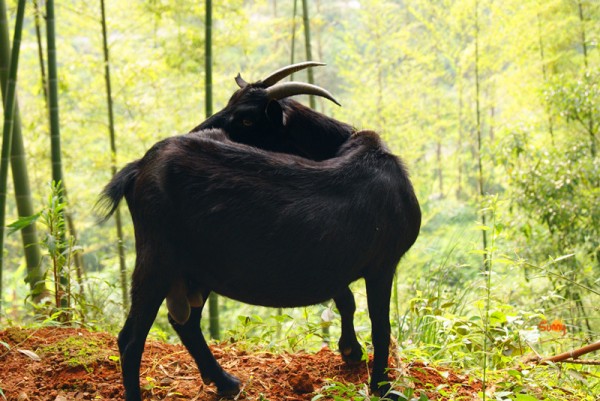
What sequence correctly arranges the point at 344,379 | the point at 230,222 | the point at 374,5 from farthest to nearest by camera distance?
the point at 374,5 < the point at 344,379 < the point at 230,222

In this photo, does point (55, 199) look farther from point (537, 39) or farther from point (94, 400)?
point (537, 39)

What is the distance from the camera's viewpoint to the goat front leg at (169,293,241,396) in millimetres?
2756

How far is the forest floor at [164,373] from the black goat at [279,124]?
104 centimetres

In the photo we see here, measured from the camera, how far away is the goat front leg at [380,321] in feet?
8.55

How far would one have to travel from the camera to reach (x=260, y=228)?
2461mm

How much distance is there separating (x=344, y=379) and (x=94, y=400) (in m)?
1.13

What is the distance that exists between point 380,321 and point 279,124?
978mm

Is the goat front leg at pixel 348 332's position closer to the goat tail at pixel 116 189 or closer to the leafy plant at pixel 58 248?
the goat tail at pixel 116 189

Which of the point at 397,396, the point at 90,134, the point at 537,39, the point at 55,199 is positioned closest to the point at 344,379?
the point at 397,396

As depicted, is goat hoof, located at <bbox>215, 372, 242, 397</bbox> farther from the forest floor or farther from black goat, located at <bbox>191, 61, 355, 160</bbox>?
black goat, located at <bbox>191, 61, 355, 160</bbox>

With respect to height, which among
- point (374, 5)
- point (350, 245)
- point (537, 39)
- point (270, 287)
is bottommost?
point (270, 287)

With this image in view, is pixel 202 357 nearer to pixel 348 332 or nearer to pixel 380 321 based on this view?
pixel 348 332

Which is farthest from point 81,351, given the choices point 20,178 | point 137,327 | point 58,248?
point 20,178

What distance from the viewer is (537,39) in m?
9.59
